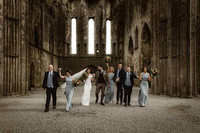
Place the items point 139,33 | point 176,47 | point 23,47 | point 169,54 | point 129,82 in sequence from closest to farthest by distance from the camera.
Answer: point 129,82 → point 176,47 → point 169,54 → point 23,47 → point 139,33

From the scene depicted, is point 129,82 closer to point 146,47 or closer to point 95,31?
point 146,47

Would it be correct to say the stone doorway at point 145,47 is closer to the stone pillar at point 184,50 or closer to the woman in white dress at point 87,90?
the stone pillar at point 184,50

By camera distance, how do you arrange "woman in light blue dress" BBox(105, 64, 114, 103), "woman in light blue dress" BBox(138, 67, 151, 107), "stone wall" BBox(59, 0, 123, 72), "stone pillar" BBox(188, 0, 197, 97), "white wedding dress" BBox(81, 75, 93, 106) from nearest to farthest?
1. "woman in light blue dress" BBox(138, 67, 151, 107)
2. "white wedding dress" BBox(81, 75, 93, 106)
3. "woman in light blue dress" BBox(105, 64, 114, 103)
4. "stone pillar" BBox(188, 0, 197, 97)
5. "stone wall" BBox(59, 0, 123, 72)

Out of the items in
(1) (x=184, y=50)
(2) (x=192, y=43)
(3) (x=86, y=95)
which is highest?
(2) (x=192, y=43)

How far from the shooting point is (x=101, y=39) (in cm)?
2603

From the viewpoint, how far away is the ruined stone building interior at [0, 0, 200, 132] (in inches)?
401

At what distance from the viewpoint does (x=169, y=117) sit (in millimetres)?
5363

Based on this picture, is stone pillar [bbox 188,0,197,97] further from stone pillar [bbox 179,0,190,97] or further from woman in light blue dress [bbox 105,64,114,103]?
woman in light blue dress [bbox 105,64,114,103]

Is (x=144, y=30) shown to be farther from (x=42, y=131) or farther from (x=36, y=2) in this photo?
(x=42, y=131)

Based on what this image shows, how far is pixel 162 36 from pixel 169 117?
753 centimetres

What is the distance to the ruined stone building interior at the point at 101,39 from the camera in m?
10.2

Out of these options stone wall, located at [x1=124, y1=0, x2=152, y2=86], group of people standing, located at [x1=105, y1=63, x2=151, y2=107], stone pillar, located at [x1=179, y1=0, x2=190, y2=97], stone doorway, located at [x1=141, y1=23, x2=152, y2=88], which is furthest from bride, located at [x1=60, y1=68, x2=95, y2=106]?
stone doorway, located at [x1=141, y1=23, x2=152, y2=88]

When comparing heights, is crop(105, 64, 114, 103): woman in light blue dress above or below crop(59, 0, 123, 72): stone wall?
below

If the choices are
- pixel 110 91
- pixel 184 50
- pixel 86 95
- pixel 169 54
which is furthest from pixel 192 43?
pixel 86 95
